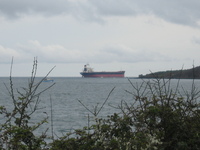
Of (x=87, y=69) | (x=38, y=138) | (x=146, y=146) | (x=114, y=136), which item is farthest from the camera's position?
(x=87, y=69)

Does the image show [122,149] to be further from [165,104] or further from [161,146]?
[165,104]

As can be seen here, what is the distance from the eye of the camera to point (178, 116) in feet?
14.7

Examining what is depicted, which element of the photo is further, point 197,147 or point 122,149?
point 197,147

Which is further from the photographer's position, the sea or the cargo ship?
the cargo ship

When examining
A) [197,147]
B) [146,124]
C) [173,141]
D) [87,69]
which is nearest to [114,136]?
[146,124]

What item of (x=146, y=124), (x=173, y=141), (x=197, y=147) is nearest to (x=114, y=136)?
(x=146, y=124)

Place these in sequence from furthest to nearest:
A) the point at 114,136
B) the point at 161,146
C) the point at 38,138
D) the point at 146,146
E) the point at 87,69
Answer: the point at 87,69
the point at 38,138
the point at 114,136
the point at 161,146
the point at 146,146

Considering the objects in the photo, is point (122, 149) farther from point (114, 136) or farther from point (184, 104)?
point (184, 104)

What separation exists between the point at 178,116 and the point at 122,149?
3.76 ft

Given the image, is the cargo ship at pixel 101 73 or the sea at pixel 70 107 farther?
the cargo ship at pixel 101 73

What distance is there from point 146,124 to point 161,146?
1.67ft

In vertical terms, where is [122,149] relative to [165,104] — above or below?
below

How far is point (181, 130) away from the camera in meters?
4.38

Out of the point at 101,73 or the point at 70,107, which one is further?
the point at 101,73
